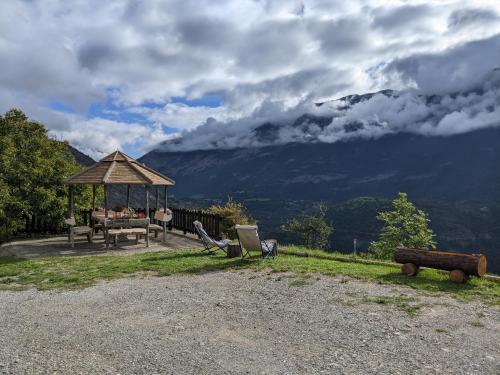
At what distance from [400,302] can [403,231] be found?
19.3m

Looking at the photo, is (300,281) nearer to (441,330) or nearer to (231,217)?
(441,330)

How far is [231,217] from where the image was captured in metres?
17.2

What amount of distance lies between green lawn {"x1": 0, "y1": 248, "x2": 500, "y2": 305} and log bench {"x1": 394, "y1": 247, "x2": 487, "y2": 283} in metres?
0.20

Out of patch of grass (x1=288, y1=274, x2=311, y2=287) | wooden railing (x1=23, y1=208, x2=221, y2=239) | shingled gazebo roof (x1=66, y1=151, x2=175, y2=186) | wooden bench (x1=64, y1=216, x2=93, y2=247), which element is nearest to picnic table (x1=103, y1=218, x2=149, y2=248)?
wooden bench (x1=64, y1=216, x2=93, y2=247)

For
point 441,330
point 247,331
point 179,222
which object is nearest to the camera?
point 441,330

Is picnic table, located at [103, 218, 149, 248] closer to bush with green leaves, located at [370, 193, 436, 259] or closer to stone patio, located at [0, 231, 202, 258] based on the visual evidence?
stone patio, located at [0, 231, 202, 258]

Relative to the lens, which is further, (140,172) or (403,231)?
(403,231)

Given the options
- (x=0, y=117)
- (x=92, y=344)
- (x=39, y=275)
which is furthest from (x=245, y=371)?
(x=0, y=117)

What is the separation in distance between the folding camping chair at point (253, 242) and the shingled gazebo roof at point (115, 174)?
5.32m

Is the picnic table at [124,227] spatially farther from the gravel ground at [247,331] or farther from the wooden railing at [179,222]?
the gravel ground at [247,331]

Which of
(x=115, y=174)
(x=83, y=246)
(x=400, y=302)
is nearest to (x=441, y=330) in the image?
(x=400, y=302)

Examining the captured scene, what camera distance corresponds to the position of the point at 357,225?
5965 inches

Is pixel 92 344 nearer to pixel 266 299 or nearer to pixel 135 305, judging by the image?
pixel 135 305

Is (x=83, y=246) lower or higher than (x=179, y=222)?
lower
